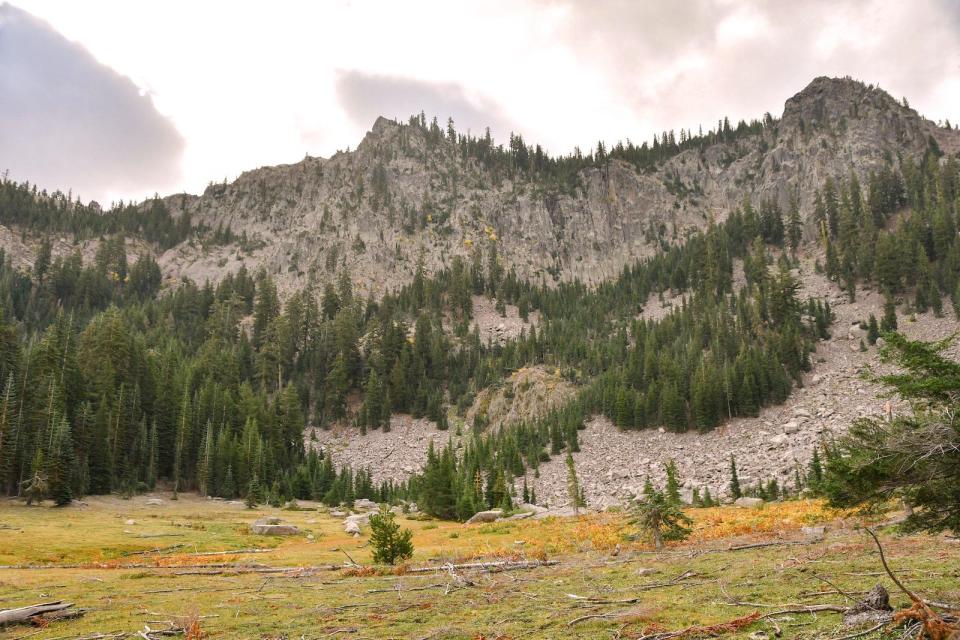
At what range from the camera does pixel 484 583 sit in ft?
57.0

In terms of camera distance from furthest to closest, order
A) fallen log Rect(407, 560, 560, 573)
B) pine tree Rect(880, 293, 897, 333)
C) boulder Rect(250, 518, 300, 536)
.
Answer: pine tree Rect(880, 293, 897, 333)
boulder Rect(250, 518, 300, 536)
fallen log Rect(407, 560, 560, 573)

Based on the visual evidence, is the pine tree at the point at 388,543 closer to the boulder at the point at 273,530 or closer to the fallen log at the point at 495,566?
the fallen log at the point at 495,566

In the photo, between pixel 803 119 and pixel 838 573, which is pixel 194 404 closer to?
pixel 838 573

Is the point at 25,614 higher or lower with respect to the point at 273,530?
higher

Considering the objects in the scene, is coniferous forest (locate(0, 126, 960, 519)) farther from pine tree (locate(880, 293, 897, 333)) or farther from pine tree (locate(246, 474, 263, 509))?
pine tree (locate(880, 293, 897, 333))

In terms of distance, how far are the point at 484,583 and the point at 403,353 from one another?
12261cm

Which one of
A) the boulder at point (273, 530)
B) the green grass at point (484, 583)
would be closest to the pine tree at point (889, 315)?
the green grass at point (484, 583)

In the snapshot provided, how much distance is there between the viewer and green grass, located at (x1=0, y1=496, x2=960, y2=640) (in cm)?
1089

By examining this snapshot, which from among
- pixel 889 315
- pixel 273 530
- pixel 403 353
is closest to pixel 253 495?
pixel 273 530

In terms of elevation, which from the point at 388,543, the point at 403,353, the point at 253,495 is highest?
the point at 403,353

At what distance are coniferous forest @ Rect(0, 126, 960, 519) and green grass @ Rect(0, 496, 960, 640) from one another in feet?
86.1

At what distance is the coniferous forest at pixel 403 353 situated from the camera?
67750mm

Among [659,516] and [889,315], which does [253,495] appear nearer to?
[659,516]

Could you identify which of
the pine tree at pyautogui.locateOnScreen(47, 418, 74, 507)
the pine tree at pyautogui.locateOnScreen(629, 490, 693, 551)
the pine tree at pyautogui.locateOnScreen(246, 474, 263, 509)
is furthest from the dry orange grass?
the pine tree at pyautogui.locateOnScreen(47, 418, 74, 507)
